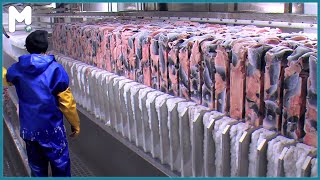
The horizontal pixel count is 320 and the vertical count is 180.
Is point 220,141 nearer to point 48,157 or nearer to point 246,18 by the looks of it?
point 246,18

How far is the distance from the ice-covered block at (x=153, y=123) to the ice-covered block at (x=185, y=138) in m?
0.24

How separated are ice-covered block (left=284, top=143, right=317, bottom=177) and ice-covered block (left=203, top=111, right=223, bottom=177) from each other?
414 millimetres

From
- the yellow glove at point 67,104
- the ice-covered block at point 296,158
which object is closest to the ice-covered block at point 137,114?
the yellow glove at point 67,104

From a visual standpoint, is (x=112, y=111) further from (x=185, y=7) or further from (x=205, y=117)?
(x=185, y=7)

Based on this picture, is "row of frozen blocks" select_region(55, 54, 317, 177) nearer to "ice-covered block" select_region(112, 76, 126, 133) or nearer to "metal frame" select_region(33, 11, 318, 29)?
"ice-covered block" select_region(112, 76, 126, 133)

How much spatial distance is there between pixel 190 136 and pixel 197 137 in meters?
0.08

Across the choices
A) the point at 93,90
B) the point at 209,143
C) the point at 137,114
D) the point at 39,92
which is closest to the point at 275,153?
the point at 209,143

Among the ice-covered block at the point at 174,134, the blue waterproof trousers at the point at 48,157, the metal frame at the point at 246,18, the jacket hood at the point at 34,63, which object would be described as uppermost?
the metal frame at the point at 246,18

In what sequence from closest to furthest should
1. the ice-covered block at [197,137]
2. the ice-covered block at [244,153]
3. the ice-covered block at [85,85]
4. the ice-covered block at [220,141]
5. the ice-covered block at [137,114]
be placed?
the ice-covered block at [244,153] → the ice-covered block at [220,141] → the ice-covered block at [197,137] → the ice-covered block at [137,114] → the ice-covered block at [85,85]

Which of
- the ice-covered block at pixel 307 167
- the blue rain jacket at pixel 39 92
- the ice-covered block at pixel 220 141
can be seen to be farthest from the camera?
the blue rain jacket at pixel 39 92

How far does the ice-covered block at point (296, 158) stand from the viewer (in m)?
1.30

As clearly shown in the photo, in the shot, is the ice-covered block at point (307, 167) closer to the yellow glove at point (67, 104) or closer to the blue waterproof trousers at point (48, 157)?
the yellow glove at point (67, 104)

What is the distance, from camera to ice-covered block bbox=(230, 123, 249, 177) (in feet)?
5.05

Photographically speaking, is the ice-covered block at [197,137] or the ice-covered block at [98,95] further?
the ice-covered block at [98,95]
